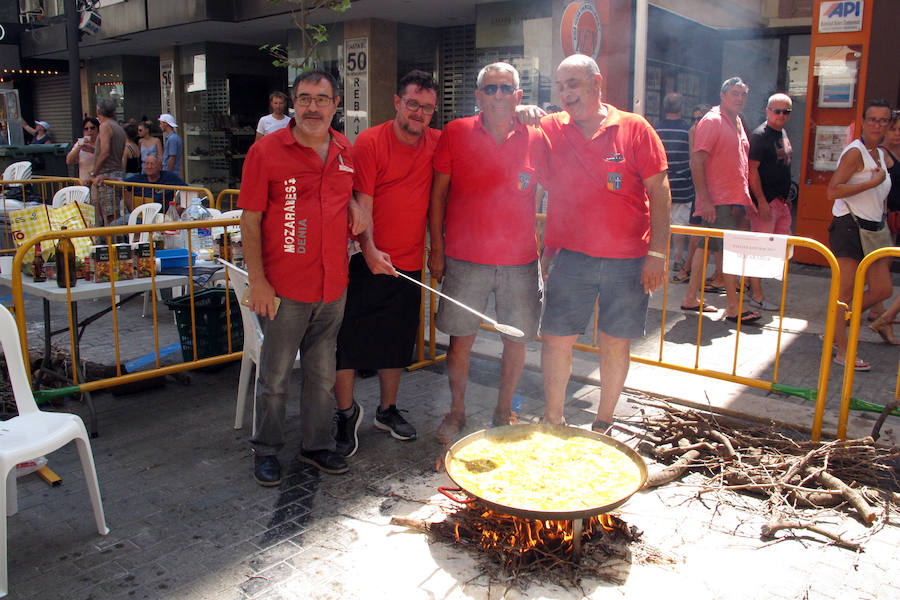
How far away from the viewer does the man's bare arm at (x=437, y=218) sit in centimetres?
418

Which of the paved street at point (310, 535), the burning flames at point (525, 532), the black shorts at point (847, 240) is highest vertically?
the black shorts at point (847, 240)

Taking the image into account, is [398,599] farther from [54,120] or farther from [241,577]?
[54,120]

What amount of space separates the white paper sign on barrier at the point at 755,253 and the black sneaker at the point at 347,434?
2.64 metres

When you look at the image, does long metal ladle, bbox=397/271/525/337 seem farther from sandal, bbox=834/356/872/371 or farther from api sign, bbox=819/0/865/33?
api sign, bbox=819/0/865/33

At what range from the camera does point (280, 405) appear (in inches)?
154

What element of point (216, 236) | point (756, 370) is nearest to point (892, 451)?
point (756, 370)

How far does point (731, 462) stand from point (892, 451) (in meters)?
0.88

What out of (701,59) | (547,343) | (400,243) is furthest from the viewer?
(701,59)

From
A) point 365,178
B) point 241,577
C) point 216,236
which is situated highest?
point 365,178

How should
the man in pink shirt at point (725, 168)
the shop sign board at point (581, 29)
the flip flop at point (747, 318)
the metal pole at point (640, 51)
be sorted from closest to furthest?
the metal pole at point (640, 51), the man in pink shirt at point (725, 168), the flip flop at point (747, 318), the shop sign board at point (581, 29)

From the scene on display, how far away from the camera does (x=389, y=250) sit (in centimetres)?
419

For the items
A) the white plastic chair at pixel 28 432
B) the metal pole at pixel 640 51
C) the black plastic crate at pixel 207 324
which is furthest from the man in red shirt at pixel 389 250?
the metal pole at pixel 640 51

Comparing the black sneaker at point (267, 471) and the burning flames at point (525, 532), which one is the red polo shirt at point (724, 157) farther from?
the black sneaker at point (267, 471)

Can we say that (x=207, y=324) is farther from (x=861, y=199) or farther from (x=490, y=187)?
(x=861, y=199)
